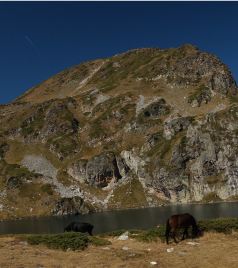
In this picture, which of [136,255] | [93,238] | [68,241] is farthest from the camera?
[93,238]

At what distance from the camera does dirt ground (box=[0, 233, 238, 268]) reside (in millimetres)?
26344

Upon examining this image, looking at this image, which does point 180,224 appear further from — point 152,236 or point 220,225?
point 220,225

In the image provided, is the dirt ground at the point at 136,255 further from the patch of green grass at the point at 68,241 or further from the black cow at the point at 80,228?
the black cow at the point at 80,228

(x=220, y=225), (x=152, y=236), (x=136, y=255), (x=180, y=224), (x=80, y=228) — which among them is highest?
(x=180, y=224)

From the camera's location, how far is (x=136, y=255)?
28.6 m

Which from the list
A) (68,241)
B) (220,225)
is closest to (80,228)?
(68,241)

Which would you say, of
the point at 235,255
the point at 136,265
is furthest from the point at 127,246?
the point at 235,255

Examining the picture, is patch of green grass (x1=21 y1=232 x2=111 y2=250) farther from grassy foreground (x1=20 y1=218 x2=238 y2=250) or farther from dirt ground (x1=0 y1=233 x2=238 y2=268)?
dirt ground (x1=0 y1=233 x2=238 y2=268)

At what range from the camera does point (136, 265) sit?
26.1 metres

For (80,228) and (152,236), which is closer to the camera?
(152,236)

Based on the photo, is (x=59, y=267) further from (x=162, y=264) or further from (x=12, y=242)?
(x=12, y=242)

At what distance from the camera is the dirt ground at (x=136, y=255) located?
1037 inches

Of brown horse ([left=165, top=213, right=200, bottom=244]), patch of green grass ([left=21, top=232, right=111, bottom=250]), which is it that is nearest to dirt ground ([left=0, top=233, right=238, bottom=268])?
patch of green grass ([left=21, top=232, right=111, bottom=250])

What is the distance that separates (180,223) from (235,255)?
23.4 feet
